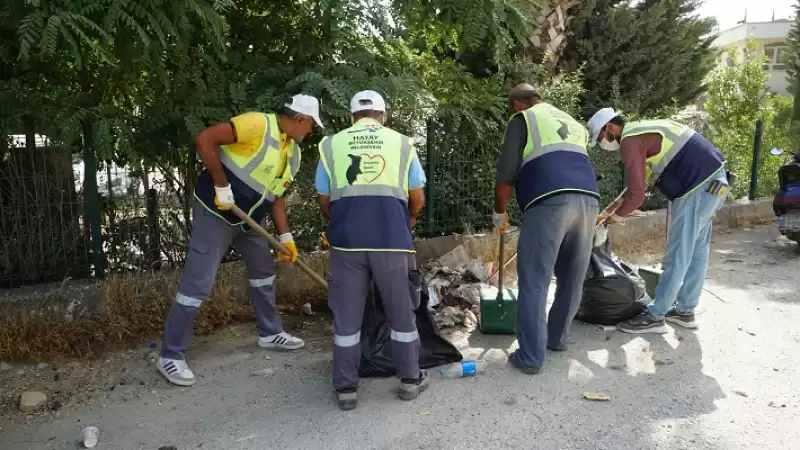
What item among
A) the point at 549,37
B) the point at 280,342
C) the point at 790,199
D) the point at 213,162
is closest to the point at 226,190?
the point at 213,162

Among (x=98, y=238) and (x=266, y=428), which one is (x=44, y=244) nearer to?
(x=98, y=238)

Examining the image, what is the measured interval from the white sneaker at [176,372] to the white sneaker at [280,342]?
63cm

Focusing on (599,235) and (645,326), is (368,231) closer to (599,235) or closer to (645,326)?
(599,235)

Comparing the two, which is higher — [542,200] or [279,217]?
[542,200]

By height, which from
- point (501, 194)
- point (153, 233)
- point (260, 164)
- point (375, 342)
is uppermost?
point (260, 164)

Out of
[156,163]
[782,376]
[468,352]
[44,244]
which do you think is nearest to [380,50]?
[156,163]

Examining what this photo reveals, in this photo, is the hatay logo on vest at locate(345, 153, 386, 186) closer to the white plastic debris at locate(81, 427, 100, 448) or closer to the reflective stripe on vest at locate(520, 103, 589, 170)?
the reflective stripe on vest at locate(520, 103, 589, 170)

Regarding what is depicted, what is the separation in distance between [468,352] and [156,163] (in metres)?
2.71

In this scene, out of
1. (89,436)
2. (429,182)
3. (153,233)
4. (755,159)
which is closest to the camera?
(89,436)

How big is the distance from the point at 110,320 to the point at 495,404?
275 centimetres

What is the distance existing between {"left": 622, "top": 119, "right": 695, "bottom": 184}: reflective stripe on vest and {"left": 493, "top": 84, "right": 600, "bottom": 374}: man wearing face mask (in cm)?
61

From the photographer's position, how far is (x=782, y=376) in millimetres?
3943

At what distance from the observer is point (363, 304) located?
353 cm

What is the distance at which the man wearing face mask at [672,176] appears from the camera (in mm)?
4352
